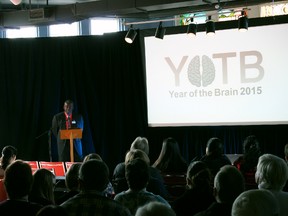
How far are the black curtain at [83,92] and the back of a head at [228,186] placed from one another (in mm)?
6039

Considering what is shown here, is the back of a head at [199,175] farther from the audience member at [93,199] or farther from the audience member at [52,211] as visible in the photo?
the audience member at [52,211]

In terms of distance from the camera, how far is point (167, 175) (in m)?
5.54

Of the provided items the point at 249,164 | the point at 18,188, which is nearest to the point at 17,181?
the point at 18,188

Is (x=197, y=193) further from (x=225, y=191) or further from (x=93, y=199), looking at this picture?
(x=93, y=199)

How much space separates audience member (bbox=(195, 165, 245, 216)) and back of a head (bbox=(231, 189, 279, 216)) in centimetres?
46

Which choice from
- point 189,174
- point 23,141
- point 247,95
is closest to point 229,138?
point 247,95

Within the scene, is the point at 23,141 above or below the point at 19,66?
below

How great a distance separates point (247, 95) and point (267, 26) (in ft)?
3.68

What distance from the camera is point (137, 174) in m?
2.98

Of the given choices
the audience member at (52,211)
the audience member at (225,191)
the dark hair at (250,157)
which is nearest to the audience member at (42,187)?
the audience member at (225,191)

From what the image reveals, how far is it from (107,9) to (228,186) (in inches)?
218

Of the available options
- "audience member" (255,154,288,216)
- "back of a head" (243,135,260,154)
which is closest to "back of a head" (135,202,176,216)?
"audience member" (255,154,288,216)

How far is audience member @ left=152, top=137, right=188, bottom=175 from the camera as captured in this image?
5785 millimetres

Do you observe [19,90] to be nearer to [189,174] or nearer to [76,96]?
[76,96]
